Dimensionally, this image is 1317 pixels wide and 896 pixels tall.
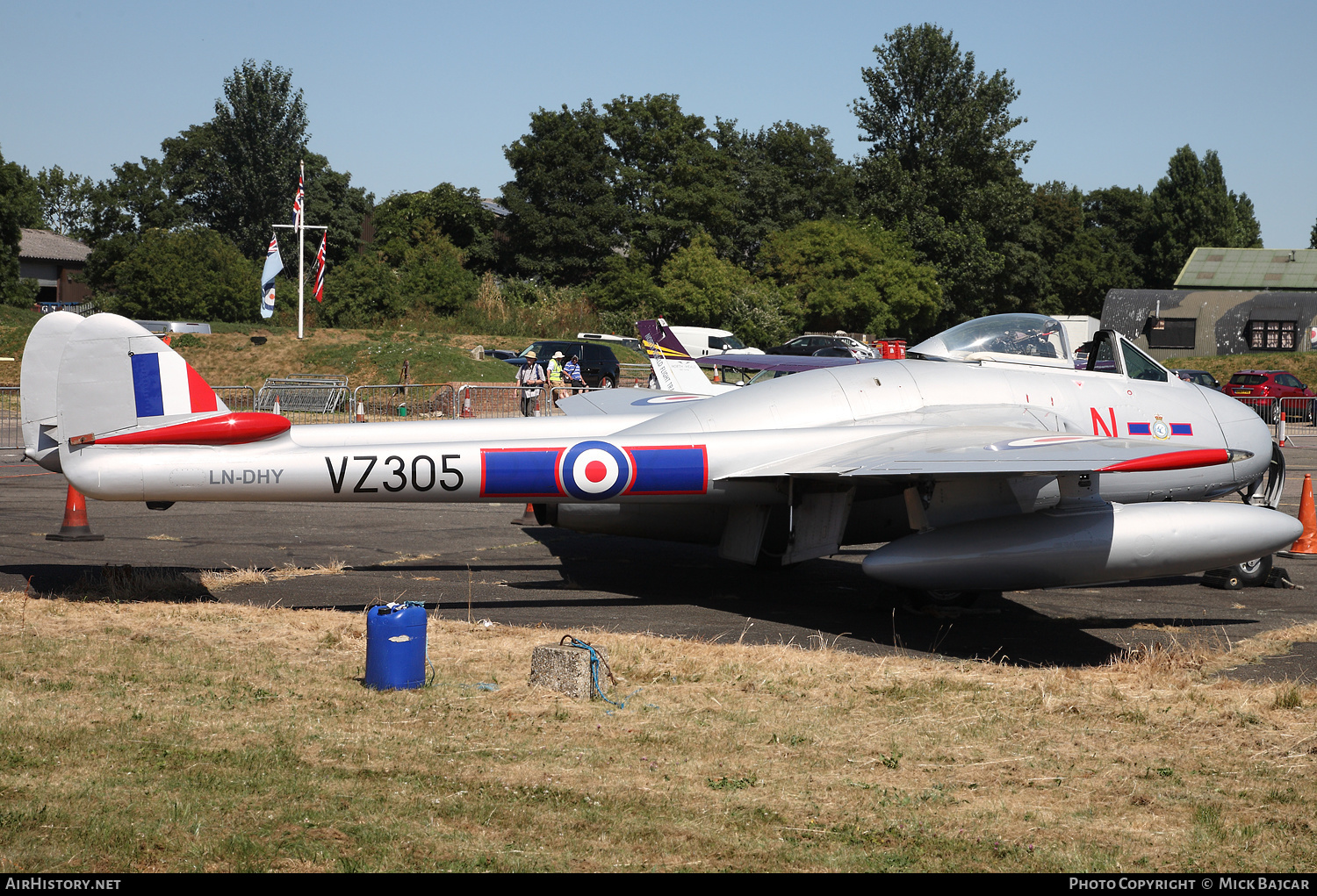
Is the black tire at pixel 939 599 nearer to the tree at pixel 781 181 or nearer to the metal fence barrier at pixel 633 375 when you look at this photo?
the metal fence barrier at pixel 633 375

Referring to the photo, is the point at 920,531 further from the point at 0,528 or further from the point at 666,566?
the point at 0,528

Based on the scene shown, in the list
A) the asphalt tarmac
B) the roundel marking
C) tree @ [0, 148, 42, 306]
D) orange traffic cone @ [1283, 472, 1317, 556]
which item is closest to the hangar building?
orange traffic cone @ [1283, 472, 1317, 556]

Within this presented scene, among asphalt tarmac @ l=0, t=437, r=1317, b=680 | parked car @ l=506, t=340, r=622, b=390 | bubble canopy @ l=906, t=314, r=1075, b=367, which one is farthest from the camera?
parked car @ l=506, t=340, r=622, b=390

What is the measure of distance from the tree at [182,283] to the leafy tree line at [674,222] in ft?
0.37

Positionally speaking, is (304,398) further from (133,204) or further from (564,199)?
(133,204)

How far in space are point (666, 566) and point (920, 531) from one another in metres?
3.53

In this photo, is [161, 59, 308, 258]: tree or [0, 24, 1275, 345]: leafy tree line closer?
[0, 24, 1275, 345]: leafy tree line

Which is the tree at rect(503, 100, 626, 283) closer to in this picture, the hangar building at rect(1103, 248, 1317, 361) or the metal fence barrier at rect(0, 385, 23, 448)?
the hangar building at rect(1103, 248, 1317, 361)

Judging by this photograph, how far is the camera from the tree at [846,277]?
64625 millimetres

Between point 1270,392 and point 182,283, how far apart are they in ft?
162

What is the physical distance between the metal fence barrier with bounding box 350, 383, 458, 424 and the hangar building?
113 ft

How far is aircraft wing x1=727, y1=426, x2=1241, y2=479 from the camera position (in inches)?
336

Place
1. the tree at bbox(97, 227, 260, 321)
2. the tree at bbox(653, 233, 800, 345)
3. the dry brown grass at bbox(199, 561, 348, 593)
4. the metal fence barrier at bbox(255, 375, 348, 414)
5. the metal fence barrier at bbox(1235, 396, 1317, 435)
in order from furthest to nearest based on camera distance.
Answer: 1. the tree at bbox(653, 233, 800, 345)
2. the tree at bbox(97, 227, 260, 321)
3. the metal fence barrier at bbox(1235, 396, 1317, 435)
4. the metal fence barrier at bbox(255, 375, 348, 414)
5. the dry brown grass at bbox(199, 561, 348, 593)

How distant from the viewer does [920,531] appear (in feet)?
33.3
